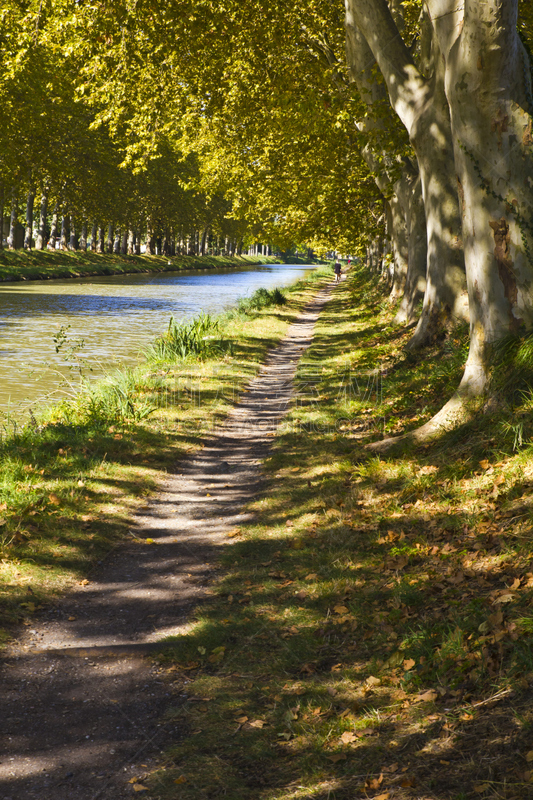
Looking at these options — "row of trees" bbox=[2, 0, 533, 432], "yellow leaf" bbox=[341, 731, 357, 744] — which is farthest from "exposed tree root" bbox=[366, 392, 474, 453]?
"yellow leaf" bbox=[341, 731, 357, 744]

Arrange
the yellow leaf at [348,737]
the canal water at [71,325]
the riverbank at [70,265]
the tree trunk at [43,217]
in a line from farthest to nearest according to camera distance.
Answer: the tree trunk at [43,217]
the riverbank at [70,265]
the canal water at [71,325]
the yellow leaf at [348,737]

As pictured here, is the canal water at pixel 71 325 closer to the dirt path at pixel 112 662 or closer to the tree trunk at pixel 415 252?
the dirt path at pixel 112 662

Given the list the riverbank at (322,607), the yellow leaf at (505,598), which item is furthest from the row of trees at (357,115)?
the yellow leaf at (505,598)

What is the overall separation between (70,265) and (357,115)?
128 ft

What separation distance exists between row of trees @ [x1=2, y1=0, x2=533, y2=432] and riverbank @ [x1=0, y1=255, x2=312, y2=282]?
19325 mm

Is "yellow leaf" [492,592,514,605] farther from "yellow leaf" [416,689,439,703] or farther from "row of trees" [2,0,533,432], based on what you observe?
"row of trees" [2,0,533,432]

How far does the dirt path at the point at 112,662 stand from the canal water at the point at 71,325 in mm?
5179

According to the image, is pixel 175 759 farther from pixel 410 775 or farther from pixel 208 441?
pixel 208 441

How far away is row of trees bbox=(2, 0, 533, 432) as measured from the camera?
249 inches

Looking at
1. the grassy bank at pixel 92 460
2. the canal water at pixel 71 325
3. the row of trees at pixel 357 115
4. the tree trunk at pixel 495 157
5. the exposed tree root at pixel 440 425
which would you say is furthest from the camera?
the canal water at pixel 71 325

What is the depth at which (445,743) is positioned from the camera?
3295 millimetres

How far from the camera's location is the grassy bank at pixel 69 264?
135 ft

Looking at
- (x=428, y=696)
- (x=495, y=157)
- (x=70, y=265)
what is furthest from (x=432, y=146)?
(x=70, y=265)

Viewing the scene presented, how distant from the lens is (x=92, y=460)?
7988mm
